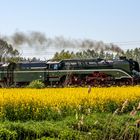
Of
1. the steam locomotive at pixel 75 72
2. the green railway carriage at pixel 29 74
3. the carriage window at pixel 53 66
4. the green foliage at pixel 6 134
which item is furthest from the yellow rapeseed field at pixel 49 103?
the green railway carriage at pixel 29 74

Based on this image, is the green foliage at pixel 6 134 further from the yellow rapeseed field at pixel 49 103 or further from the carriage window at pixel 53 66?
the carriage window at pixel 53 66

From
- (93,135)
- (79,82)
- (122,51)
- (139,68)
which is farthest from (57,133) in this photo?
(122,51)

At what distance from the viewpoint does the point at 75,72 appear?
3434 centimetres

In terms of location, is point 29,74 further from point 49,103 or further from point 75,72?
point 49,103

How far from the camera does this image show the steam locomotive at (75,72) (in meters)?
33.8

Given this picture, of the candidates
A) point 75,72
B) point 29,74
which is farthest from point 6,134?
point 29,74

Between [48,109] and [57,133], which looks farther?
[48,109]

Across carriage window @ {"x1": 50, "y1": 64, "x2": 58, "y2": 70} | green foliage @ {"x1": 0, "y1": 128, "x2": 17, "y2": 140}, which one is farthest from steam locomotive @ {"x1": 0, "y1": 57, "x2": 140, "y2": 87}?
green foliage @ {"x1": 0, "y1": 128, "x2": 17, "y2": 140}

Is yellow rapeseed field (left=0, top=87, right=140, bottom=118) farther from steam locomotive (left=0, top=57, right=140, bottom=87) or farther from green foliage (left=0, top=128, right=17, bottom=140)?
steam locomotive (left=0, top=57, right=140, bottom=87)

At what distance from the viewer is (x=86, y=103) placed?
1321cm

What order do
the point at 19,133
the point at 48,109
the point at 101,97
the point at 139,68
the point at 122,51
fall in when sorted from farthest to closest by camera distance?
the point at 122,51 → the point at 139,68 → the point at 101,97 → the point at 48,109 → the point at 19,133

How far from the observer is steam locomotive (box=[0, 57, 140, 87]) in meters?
33.8

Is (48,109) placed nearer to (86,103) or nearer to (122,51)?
(86,103)

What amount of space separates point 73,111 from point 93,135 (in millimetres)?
4124
